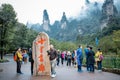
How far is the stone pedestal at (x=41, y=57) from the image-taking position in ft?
56.2

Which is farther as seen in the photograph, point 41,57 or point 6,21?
point 6,21

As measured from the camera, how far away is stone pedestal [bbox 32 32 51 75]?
17141 millimetres

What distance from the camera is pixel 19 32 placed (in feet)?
267

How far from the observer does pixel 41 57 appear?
17219mm

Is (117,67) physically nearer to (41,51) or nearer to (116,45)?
(41,51)

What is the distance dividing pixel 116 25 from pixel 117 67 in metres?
89.2

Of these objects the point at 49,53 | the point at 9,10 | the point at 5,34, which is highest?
the point at 9,10

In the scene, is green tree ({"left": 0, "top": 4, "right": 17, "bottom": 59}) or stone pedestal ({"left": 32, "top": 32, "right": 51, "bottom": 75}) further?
green tree ({"left": 0, "top": 4, "right": 17, "bottom": 59})

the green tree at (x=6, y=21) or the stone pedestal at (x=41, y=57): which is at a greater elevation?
the green tree at (x=6, y=21)

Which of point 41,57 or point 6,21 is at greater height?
point 6,21

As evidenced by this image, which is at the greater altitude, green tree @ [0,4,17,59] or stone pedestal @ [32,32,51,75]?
green tree @ [0,4,17,59]

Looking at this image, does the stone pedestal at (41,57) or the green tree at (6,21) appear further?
the green tree at (6,21)

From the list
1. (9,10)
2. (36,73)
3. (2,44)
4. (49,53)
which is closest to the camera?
(49,53)

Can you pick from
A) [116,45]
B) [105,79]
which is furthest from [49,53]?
[116,45]
